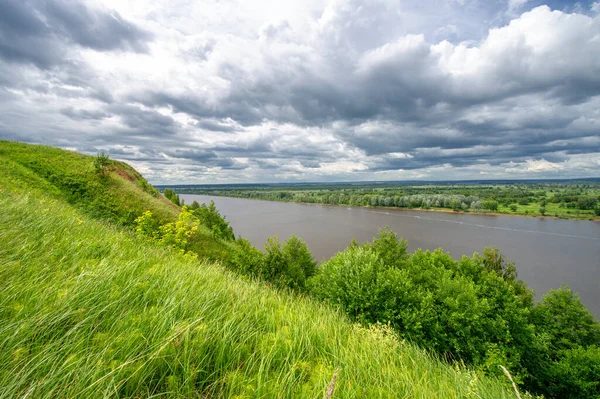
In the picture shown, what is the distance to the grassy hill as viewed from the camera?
5.57ft

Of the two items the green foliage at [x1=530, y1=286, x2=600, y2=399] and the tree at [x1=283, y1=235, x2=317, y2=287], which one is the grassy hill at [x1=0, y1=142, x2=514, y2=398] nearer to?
the green foliage at [x1=530, y1=286, x2=600, y2=399]

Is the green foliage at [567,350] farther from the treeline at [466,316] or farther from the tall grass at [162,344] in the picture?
the tall grass at [162,344]

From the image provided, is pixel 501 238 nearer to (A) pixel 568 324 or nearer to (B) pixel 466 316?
(A) pixel 568 324

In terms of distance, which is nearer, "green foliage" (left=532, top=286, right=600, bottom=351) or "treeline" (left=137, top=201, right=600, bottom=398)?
"treeline" (left=137, top=201, right=600, bottom=398)

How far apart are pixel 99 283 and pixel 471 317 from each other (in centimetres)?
1627

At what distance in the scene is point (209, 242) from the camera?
1909cm

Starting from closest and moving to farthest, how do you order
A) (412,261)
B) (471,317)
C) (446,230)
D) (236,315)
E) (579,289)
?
(236,315)
(471,317)
(412,261)
(579,289)
(446,230)

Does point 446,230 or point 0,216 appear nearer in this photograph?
point 0,216

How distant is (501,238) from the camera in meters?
53.5

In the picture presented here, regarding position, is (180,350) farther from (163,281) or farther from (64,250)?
(64,250)

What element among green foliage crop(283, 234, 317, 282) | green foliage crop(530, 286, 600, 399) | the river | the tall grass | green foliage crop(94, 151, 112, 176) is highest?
green foliage crop(94, 151, 112, 176)

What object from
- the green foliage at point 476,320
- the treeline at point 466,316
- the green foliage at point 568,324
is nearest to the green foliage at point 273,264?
the treeline at point 466,316

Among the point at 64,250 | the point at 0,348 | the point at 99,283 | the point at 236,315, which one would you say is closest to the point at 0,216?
the point at 64,250

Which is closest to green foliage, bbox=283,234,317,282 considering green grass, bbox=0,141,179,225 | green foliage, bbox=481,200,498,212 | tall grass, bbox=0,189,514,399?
green grass, bbox=0,141,179,225
